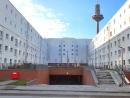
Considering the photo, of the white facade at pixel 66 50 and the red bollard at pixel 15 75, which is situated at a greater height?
the white facade at pixel 66 50

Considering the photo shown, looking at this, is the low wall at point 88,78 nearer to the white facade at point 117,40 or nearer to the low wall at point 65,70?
the white facade at point 117,40

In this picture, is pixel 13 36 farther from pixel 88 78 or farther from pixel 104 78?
pixel 104 78

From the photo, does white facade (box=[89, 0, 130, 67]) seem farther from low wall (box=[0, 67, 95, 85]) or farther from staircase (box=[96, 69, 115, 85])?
low wall (box=[0, 67, 95, 85])

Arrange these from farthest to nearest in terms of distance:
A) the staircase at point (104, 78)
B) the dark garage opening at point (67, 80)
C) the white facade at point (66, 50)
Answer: the white facade at point (66, 50) < the dark garage opening at point (67, 80) < the staircase at point (104, 78)

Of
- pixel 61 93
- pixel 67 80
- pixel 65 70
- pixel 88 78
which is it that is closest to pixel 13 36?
pixel 65 70

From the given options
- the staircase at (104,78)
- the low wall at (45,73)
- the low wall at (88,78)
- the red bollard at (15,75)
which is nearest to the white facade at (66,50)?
the low wall at (45,73)

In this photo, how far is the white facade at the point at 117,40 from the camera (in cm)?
4875

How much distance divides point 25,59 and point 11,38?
13.5 m

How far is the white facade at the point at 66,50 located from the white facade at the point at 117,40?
1537 inches

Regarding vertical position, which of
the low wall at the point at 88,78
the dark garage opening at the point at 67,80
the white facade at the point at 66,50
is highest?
the white facade at the point at 66,50

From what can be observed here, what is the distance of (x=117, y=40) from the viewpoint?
56312 millimetres

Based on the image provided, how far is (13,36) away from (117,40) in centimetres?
2366

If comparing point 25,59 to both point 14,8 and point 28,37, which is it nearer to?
point 28,37

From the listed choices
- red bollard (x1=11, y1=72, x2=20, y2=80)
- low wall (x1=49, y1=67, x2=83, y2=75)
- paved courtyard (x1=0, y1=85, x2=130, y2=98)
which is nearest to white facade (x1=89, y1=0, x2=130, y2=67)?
low wall (x1=49, y1=67, x2=83, y2=75)
